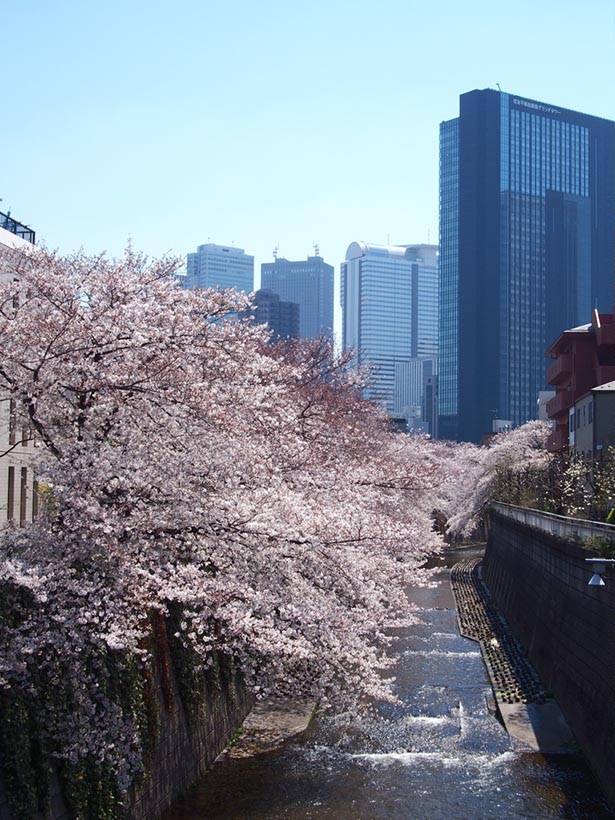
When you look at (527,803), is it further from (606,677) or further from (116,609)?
(116,609)

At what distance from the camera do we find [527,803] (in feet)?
55.5

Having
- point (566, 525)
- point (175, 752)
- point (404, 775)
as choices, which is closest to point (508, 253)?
point (566, 525)

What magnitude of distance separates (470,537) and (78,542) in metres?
68.8

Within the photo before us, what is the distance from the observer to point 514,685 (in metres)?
25.4

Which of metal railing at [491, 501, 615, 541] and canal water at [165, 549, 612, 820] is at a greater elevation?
metal railing at [491, 501, 615, 541]

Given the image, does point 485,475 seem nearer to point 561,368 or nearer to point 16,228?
point 561,368

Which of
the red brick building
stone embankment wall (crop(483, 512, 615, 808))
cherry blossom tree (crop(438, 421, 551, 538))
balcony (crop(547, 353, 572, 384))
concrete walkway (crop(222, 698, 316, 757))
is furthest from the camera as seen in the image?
cherry blossom tree (crop(438, 421, 551, 538))

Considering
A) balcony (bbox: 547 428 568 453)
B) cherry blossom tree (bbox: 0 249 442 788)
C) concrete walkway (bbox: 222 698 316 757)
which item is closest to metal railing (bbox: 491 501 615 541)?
cherry blossom tree (bbox: 0 249 442 788)

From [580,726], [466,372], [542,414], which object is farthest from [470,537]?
[466,372]

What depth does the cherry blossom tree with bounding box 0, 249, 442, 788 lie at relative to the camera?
12.8 metres

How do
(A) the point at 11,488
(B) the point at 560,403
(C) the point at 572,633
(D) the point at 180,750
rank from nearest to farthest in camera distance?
(D) the point at 180,750 → (C) the point at 572,633 → (A) the point at 11,488 → (B) the point at 560,403

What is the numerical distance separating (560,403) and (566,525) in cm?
3620

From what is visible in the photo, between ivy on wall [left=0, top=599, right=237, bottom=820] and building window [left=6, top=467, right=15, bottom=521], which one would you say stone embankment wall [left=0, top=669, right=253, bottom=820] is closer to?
ivy on wall [left=0, top=599, right=237, bottom=820]

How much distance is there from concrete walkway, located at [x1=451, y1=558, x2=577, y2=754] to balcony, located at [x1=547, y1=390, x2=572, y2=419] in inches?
734
